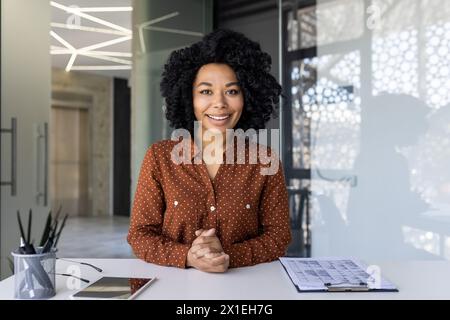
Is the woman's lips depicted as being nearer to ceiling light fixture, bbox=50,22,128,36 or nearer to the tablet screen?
the tablet screen

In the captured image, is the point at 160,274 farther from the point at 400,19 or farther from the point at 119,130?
the point at 119,130

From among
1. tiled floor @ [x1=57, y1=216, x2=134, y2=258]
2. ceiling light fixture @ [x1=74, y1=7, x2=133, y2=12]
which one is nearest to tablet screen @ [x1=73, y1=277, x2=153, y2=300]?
tiled floor @ [x1=57, y1=216, x2=134, y2=258]

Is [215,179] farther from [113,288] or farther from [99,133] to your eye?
[99,133]

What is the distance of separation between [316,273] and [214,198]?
0.40m

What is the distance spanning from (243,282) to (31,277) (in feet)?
1.62

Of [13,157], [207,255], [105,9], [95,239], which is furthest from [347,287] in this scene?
[95,239]

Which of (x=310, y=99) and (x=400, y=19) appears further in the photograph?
(x=310, y=99)

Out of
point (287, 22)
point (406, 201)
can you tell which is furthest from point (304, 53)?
point (406, 201)

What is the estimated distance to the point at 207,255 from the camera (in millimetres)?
1241

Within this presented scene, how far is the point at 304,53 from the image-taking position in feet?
10.9

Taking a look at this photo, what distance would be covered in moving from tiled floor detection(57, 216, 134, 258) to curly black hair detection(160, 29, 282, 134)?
2.91 m

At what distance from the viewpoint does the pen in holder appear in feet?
3.34

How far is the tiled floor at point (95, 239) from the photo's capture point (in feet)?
17.9

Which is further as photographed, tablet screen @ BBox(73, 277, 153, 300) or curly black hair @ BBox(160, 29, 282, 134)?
curly black hair @ BBox(160, 29, 282, 134)
